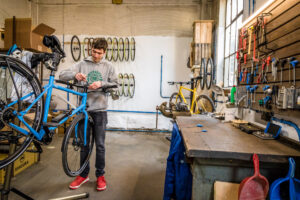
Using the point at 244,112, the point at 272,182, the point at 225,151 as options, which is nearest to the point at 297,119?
the point at 272,182

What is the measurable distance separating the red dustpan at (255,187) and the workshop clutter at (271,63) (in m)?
0.53

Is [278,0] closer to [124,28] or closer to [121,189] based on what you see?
[121,189]

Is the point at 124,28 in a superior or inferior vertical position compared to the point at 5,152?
superior

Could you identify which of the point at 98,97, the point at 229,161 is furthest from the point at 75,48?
the point at 229,161

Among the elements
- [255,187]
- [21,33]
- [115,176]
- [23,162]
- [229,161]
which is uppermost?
[21,33]

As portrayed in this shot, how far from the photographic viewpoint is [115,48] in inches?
193

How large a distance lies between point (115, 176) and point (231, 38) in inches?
132

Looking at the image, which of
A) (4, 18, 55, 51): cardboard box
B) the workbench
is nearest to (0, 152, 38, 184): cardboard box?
(4, 18, 55, 51): cardboard box

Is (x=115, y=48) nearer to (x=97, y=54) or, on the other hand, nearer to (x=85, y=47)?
(x=85, y=47)

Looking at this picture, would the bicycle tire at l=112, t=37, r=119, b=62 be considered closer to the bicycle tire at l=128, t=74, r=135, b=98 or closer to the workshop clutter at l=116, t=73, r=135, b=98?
the workshop clutter at l=116, t=73, r=135, b=98

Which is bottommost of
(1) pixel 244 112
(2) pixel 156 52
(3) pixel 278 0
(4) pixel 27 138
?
(4) pixel 27 138

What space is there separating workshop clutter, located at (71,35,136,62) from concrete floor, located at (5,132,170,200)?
7.79 feet

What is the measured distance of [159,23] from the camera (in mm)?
4836

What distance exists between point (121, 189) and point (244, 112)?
1.60m
